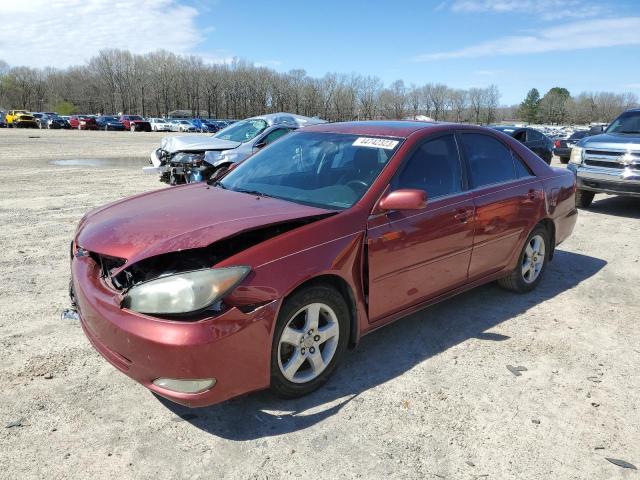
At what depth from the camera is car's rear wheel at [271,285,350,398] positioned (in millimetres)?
2846

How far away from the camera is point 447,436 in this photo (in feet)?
9.23

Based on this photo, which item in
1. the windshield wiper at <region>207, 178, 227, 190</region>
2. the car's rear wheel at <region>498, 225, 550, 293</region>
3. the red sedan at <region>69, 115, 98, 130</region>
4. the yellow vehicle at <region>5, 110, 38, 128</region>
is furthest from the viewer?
the red sedan at <region>69, 115, 98, 130</region>

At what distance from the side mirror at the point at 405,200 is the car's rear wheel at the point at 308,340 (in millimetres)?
681

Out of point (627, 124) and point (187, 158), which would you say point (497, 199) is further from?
point (187, 158)

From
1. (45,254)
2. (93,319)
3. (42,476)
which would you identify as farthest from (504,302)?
(45,254)

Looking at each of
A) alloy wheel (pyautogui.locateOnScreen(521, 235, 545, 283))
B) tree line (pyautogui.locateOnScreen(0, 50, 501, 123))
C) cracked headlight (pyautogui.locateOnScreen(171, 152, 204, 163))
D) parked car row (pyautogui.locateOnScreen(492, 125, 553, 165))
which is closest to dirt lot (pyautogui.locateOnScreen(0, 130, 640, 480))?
alloy wheel (pyautogui.locateOnScreen(521, 235, 545, 283))

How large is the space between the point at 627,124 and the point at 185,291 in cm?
1017

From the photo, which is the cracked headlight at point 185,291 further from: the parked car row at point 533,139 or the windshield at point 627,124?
the parked car row at point 533,139

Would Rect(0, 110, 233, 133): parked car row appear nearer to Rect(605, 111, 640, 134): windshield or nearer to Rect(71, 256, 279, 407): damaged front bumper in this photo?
Rect(605, 111, 640, 134): windshield

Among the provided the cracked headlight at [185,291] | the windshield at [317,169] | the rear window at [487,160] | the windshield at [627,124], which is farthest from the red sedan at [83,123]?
the cracked headlight at [185,291]

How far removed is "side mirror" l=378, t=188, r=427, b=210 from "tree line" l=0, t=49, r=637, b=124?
11293cm

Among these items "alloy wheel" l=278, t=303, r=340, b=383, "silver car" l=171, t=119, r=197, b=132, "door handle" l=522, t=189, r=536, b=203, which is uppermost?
"silver car" l=171, t=119, r=197, b=132

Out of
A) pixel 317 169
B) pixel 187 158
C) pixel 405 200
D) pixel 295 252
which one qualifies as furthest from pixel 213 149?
pixel 295 252

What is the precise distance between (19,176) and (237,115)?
11086 centimetres
